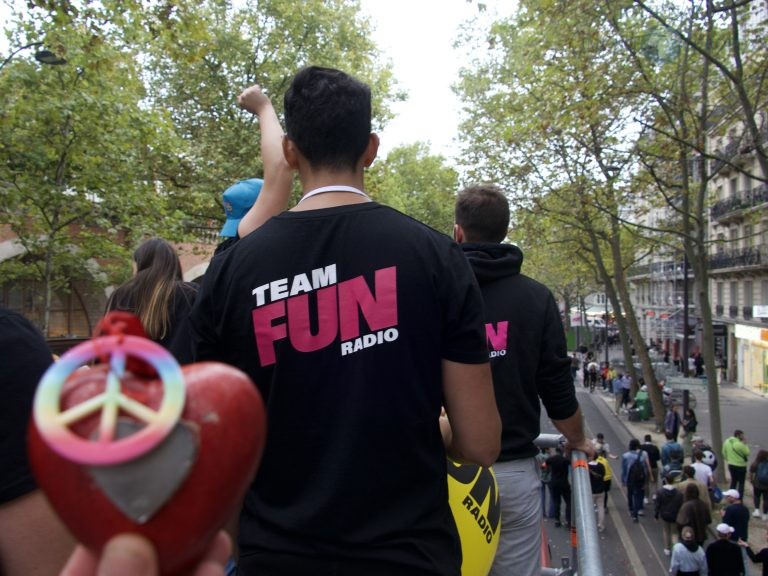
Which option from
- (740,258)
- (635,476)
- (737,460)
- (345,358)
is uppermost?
(740,258)

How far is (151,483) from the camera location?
2.34 feet

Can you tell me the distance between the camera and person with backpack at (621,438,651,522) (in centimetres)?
1442

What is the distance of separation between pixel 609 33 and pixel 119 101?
9356 millimetres

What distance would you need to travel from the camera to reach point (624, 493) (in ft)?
56.8

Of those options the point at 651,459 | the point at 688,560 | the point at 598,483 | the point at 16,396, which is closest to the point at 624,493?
the point at 651,459

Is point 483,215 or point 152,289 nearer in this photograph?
point 152,289

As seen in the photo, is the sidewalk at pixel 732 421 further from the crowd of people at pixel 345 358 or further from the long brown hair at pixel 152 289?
the crowd of people at pixel 345 358

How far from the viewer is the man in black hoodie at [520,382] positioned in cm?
299

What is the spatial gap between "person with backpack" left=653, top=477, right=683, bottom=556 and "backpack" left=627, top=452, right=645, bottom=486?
5.88 ft

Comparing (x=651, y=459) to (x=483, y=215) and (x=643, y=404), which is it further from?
(x=483, y=215)

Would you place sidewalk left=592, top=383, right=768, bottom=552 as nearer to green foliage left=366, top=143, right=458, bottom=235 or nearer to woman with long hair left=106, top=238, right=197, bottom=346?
green foliage left=366, top=143, right=458, bottom=235

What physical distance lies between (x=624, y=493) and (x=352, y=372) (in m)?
17.5

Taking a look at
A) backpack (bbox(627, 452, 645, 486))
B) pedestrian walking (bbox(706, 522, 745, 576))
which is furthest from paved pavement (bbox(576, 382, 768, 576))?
pedestrian walking (bbox(706, 522, 745, 576))

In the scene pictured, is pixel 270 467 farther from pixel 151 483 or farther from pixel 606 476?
pixel 606 476
